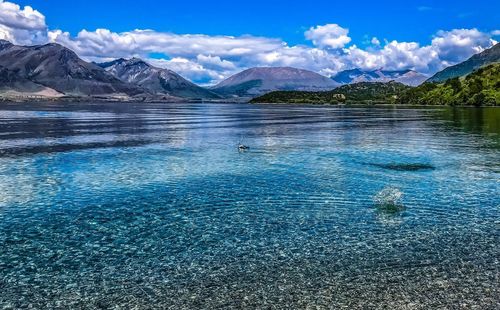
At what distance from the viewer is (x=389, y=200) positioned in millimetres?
34875

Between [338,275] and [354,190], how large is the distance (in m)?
19.0

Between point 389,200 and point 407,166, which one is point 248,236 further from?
point 407,166

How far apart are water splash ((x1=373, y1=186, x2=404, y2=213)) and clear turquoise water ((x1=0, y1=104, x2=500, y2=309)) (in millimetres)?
340

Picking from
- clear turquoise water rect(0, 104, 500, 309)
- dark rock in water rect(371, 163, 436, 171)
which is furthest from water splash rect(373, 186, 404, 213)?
dark rock in water rect(371, 163, 436, 171)

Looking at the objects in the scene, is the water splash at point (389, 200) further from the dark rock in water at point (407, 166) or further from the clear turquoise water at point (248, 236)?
the dark rock in water at point (407, 166)

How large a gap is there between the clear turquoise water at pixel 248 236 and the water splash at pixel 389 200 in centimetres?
34

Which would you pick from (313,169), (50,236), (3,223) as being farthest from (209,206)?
(313,169)

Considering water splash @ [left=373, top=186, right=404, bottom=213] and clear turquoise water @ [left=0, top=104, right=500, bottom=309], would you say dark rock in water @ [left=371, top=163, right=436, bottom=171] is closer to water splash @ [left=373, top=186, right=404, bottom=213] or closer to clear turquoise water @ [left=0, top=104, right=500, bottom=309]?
clear turquoise water @ [left=0, top=104, right=500, bottom=309]

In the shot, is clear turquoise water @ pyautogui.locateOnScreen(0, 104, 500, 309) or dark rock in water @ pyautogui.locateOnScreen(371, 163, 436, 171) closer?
clear turquoise water @ pyautogui.locateOnScreen(0, 104, 500, 309)

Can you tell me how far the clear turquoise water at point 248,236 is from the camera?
19000mm

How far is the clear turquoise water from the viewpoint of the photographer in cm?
1900

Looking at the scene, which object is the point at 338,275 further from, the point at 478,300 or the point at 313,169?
the point at 313,169

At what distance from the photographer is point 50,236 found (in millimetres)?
26781

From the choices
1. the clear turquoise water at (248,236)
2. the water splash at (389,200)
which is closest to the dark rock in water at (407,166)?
the clear turquoise water at (248,236)
